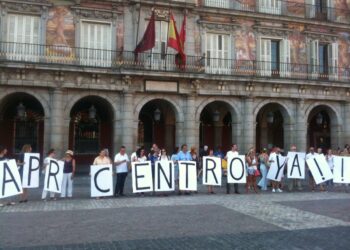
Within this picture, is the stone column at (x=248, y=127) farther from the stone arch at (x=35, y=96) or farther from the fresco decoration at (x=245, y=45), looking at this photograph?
the stone arch at (x=35, y=96)

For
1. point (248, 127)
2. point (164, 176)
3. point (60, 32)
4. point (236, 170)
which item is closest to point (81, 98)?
point (60, 32)

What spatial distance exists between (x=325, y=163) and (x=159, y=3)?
11241 millimetres

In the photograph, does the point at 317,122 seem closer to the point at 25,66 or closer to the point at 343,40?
the point at 343,40

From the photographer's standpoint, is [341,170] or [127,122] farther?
[127,122]

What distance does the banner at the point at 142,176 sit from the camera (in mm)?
12820

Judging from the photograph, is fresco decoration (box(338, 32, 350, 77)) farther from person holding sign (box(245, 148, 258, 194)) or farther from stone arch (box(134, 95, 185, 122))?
person holding sign (box(245, 148, 258, 194))

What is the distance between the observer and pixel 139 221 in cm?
882

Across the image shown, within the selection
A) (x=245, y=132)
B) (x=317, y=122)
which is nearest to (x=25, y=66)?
(x=245, y=132)

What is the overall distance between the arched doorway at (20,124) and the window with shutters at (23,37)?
2.87 meters

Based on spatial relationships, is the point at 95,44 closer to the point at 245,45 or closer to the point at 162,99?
the point at 162,99

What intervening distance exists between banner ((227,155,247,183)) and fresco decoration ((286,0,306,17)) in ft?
42.5

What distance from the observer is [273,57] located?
2336 centimetres

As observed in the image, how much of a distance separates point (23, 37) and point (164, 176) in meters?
10.7

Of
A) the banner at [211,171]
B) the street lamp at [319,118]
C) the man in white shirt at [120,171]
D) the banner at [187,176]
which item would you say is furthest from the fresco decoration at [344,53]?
the man in white shirt at [120,171]
